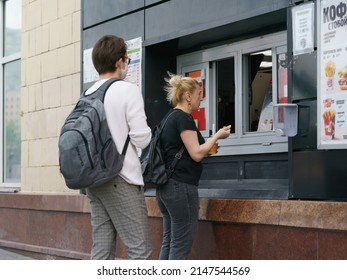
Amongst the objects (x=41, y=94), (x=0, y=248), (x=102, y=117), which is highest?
(x=41, y=94)

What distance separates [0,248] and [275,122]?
5491mm

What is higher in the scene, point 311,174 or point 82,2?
point 82,2

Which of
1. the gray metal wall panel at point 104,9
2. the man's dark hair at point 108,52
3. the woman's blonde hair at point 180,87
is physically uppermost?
the gray metal wall panel at point 104,9

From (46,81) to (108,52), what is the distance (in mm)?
4867

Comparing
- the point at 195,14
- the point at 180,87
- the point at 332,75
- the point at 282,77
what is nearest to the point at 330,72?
the point at 332,75

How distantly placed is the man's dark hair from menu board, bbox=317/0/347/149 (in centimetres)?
152

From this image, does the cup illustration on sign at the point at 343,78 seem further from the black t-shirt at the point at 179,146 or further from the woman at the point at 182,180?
the black t-shirt at the point at 179,146

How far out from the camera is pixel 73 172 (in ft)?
14.6

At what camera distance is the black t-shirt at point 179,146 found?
5398mm

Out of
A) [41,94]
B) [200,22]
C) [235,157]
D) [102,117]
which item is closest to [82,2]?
[41,94]

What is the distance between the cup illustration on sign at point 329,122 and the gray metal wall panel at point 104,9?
9.37 ft

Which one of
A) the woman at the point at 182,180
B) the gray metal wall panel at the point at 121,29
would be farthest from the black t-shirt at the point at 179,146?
the gray metal wall panel at the point at 121,29

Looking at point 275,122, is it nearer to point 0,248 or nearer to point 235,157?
point 235,157
